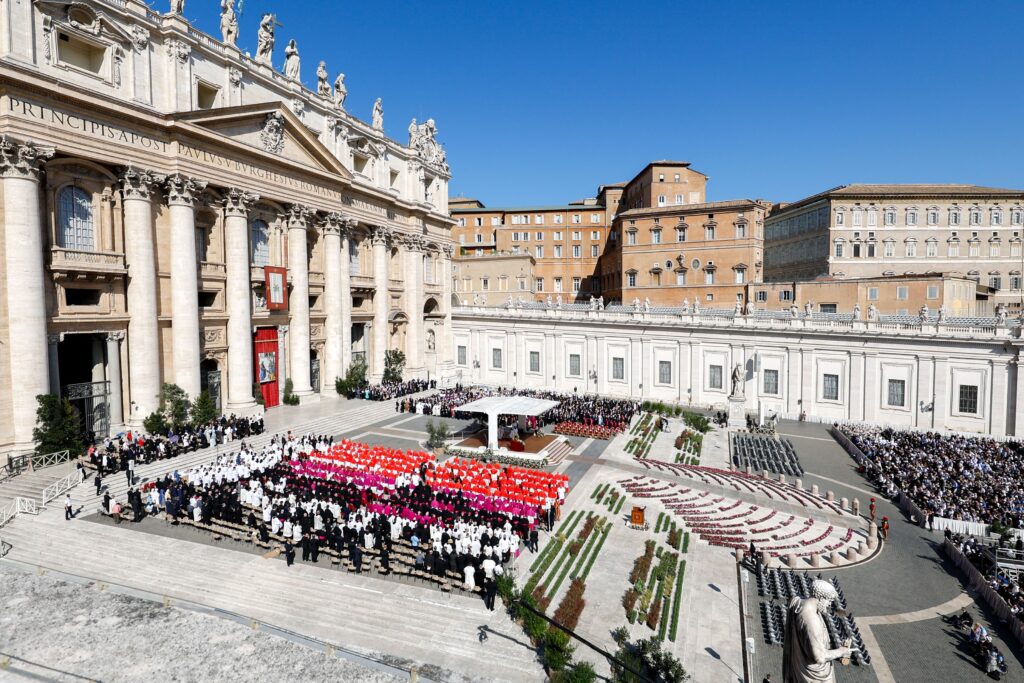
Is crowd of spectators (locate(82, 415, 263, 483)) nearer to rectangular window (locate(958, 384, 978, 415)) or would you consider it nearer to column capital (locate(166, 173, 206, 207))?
column capital (locate(166, 173, 206, 207))

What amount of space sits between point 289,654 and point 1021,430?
40351 millimetres

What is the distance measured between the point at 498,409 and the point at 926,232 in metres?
54.6

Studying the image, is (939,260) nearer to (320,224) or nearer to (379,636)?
(320,224)

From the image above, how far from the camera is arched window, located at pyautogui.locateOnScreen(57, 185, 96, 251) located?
26844mm

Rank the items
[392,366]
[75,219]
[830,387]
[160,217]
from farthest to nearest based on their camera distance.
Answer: [392,366]
[830,387]
[160,217]
[75,219]

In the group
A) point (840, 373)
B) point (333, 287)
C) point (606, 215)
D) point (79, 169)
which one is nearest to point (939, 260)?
point (840, 373)

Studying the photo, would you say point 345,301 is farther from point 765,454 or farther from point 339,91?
point 765,454

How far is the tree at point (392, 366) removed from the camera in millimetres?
48500

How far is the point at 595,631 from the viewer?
1499 cm

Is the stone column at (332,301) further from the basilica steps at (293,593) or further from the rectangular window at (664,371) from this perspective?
the rectangular window at (664,371)

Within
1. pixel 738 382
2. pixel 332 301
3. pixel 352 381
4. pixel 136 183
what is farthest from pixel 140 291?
pixel 738 382

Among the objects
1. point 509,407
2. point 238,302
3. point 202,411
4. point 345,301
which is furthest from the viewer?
point 345,301

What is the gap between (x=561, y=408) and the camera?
40.0 meters

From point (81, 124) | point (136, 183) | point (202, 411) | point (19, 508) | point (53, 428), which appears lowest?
point (19, 508)
